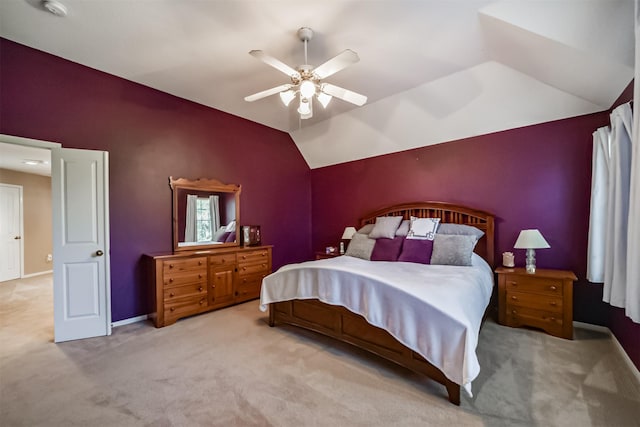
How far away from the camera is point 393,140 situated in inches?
174

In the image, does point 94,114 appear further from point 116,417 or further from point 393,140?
point 393,140

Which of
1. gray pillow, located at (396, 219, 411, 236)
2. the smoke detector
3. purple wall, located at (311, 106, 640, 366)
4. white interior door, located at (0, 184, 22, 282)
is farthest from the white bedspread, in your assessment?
white interior door, located at (0, 184, 22, 282)

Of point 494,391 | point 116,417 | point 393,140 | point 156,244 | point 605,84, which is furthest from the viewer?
point 393,140

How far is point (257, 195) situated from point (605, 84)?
4516 mm

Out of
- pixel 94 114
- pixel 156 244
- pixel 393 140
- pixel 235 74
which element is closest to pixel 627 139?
pixel 393 140

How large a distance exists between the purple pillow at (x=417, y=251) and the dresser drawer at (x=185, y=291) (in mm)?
2630

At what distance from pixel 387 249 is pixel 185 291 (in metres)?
2.68

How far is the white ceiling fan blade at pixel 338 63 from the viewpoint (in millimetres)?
2039

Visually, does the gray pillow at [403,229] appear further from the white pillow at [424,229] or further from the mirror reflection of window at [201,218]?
the mirror reflection of window at [201,218]

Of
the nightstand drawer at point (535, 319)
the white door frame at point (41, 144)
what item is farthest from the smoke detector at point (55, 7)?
the nightstand drawer at point (535, 319)

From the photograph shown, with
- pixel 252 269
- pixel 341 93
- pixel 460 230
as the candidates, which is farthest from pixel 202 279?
pixel 460 230

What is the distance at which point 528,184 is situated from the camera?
3393mm

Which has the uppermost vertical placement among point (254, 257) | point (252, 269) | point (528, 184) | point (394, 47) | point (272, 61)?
point (394, 47)

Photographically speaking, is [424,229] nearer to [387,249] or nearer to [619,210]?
[387,249]
